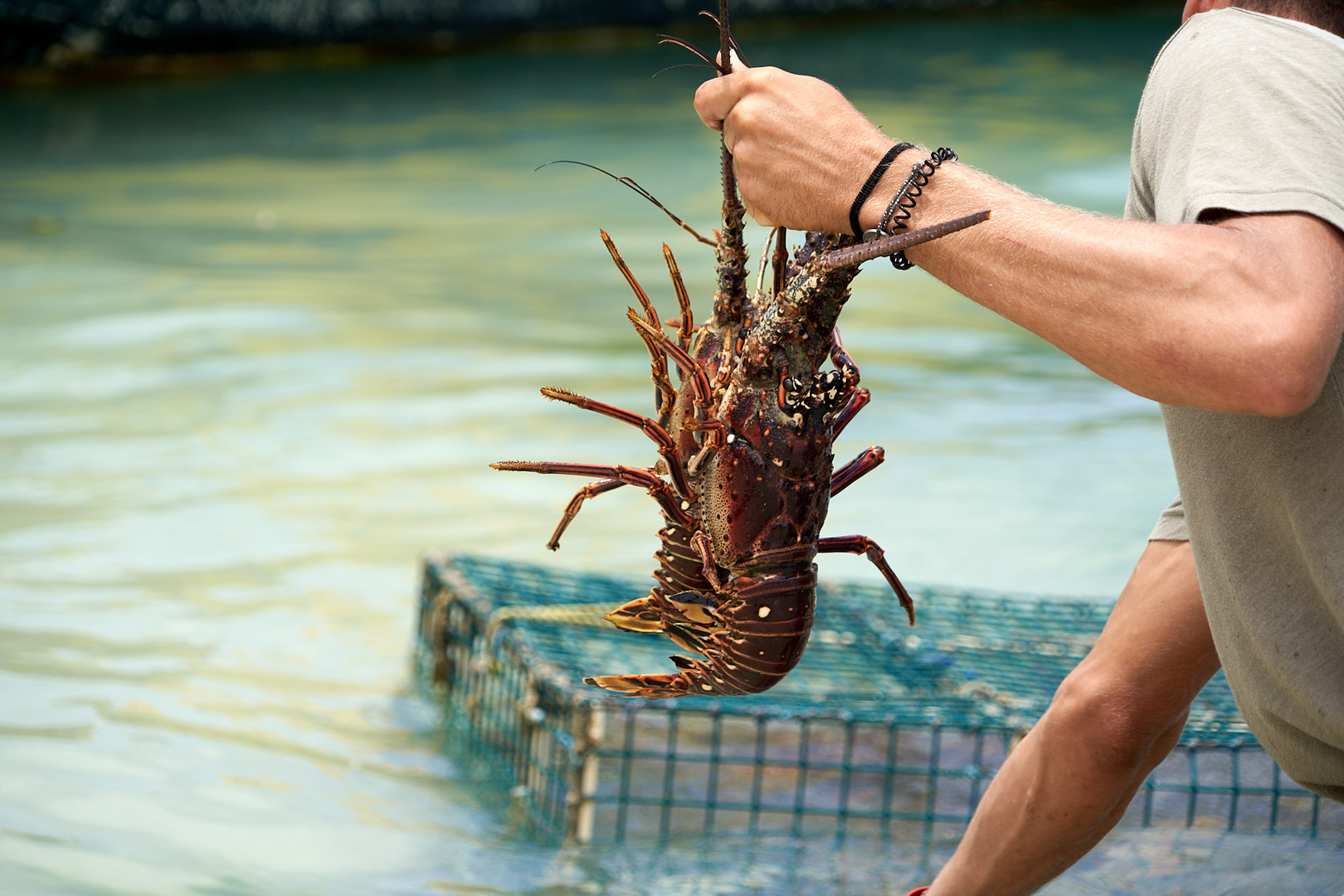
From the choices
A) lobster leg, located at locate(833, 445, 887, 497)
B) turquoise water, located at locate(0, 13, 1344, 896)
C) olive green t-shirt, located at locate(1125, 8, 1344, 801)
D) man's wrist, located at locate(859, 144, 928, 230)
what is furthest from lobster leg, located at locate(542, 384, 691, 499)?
turquoise water, located at locate(0, 13, 1344, 896)

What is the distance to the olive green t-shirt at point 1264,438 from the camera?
1.08m

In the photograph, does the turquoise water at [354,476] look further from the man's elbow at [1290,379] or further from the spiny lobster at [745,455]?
the man's elbow at [1290,379]

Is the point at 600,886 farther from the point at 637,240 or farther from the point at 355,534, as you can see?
the point at 637,240

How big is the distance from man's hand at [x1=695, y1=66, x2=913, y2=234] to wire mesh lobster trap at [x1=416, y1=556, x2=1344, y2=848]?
1.43 meters

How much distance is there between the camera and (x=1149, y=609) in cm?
183

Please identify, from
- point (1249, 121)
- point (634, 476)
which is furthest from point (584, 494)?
point (1249, 121)

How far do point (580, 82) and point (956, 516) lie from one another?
33.9 ft

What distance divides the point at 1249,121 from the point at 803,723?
175 cm

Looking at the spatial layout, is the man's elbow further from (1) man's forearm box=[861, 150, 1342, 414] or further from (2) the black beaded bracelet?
(2) the black beaded bracelet

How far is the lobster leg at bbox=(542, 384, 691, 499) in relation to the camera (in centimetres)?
142

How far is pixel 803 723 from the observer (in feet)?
8.71

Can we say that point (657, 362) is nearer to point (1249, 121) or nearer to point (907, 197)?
point (907, 197)

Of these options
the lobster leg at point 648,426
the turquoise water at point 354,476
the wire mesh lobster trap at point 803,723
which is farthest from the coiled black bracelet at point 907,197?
the turquoise water at point 354,476

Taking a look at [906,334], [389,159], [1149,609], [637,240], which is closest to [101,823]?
[1149,609]
